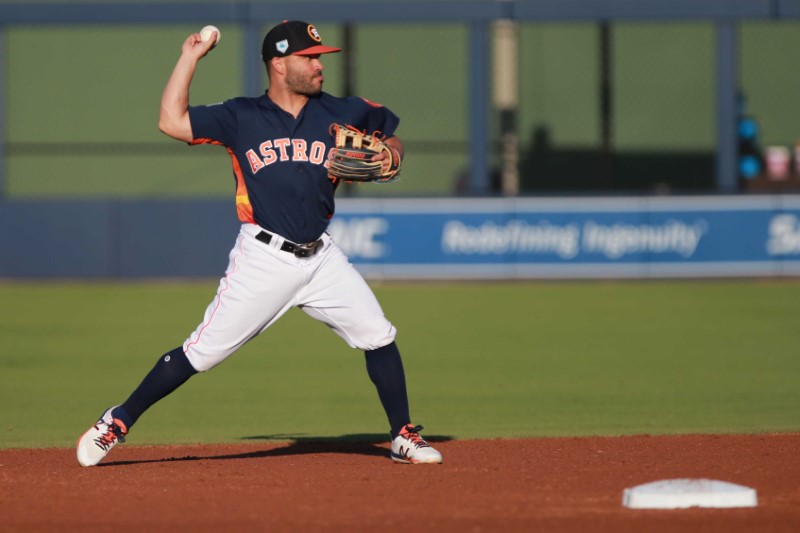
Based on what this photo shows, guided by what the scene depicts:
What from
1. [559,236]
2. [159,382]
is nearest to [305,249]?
[159,382]

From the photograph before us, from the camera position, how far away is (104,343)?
1214 centimetres

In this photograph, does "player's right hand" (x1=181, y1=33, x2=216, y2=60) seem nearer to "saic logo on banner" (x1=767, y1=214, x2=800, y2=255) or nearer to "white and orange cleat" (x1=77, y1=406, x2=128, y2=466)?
"white and orange cleat" (x1=77, y1=406, x2=128, y2=466)

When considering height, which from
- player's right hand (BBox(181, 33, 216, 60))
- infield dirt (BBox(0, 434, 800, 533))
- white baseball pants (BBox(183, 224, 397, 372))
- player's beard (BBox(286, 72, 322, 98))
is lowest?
infield dirt (BBox(0, 434, 800, 533))

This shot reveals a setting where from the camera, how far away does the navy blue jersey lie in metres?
6.21

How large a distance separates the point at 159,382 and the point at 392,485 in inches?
47.2

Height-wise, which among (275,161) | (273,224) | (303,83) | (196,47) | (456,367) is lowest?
(456,367)

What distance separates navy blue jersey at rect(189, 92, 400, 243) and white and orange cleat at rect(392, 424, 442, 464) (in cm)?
103

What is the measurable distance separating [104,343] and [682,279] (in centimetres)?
844

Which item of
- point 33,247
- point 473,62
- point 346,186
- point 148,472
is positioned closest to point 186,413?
point 148,472

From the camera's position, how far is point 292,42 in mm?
6230

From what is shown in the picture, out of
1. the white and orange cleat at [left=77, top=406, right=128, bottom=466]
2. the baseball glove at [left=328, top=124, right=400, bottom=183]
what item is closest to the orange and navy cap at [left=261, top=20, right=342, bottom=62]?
the baseball glove at [left=328, top=124, right=400, bottom=183]

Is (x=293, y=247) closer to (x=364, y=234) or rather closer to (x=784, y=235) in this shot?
(x=364, y=234)

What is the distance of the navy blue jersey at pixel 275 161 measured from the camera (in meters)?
6.21

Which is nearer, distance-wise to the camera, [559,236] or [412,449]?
[412,449]
